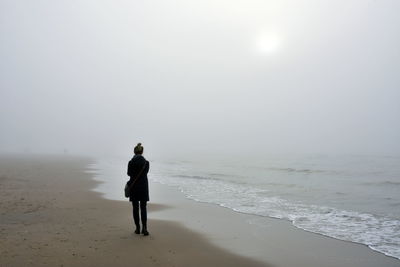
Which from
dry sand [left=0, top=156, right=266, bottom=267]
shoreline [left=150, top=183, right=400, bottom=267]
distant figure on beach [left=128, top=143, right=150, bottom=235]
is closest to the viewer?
dry sand [left=0, top=156, right=266, bottom=267]

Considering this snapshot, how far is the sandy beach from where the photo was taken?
19.7ft

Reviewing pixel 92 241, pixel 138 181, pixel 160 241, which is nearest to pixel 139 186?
pixel 138 181

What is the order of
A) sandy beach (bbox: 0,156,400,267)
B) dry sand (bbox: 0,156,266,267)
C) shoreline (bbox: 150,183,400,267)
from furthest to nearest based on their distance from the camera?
1. shoreline (bbox: 150,183,400,267)
2. sandy beach (bbox: 0,156,400,267)
3. dry sand (bbox: 0,156,266,267)

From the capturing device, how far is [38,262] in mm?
5488

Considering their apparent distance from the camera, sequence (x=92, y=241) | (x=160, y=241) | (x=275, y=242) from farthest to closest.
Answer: (x=275, y=242), (x=160, y=241), (x=92, y=241)

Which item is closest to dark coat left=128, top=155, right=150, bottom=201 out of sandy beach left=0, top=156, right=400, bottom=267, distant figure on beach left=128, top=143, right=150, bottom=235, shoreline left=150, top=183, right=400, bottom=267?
distant figure on beach left=128, top=143, right=150, bottom=235

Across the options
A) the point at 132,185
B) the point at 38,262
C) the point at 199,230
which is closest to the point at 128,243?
the point at 132,185

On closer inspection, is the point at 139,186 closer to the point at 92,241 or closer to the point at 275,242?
the point at 92,241

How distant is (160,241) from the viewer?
7.35 m

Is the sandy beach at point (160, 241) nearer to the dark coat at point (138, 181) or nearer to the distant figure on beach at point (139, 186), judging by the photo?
the distant figure on beach at point (139, 186)

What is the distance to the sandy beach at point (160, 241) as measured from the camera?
5996 mm

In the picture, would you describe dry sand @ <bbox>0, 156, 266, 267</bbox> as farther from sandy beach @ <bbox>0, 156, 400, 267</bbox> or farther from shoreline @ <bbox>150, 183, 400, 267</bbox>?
shoreline @ <bbox>150, 183, 400, 267</bbox>

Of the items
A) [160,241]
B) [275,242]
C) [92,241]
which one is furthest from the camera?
[275,242]

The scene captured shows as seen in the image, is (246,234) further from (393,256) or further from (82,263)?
(82,263)
